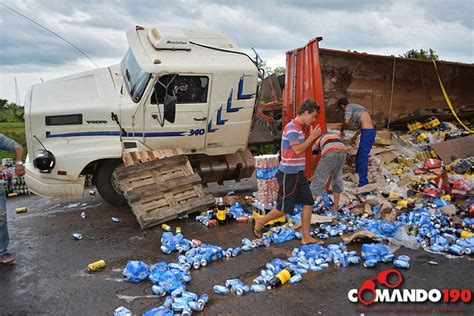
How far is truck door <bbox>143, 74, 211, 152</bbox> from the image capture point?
6363 millimetres

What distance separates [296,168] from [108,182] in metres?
3.37

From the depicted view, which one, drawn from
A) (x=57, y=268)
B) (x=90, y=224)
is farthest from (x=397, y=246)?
(x=90, y=224)

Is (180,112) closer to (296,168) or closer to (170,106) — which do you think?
(170,106)

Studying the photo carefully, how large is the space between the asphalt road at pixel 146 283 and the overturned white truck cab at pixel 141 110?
3.24 feet

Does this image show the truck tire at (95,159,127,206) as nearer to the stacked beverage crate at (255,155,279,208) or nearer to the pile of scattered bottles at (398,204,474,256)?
the stacked beverage crate at (255,155,279,208)

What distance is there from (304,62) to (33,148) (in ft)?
15.8

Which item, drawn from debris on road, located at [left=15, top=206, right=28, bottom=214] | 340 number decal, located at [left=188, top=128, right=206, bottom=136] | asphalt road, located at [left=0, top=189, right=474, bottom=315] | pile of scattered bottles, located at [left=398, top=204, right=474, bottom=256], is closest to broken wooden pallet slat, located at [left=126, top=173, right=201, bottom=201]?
asphalt road, located at [left=0, top=189, right=474, bottom=315]

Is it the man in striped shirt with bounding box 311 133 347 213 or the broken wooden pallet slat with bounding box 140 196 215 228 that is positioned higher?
the man in striped shirt with bounding box 311 133 347 213

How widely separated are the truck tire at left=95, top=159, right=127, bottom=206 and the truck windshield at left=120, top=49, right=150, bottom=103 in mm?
1140

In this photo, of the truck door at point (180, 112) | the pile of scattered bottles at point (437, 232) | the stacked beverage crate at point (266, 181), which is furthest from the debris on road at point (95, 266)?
the pile of scattered bottles at point (437, 232)

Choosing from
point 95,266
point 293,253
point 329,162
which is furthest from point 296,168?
point 95,266

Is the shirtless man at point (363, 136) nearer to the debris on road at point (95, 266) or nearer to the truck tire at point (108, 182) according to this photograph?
the truck tire at point (108, 182)

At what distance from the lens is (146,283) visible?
4.29 metres

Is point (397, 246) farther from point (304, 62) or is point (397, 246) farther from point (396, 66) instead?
point (396, 66)
